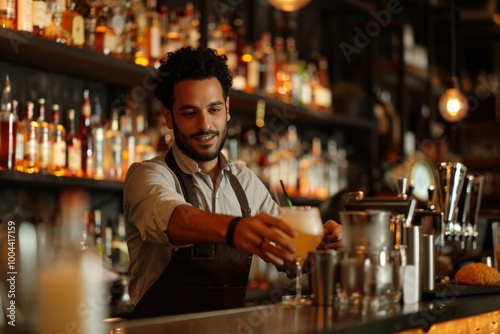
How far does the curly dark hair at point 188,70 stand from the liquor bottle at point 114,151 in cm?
85

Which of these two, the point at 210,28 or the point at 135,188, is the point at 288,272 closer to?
the point at 135,188

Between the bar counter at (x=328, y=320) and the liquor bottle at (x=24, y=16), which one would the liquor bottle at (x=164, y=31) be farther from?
the bar counter at (x=328, y=320)

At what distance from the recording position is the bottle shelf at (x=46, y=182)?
2.85 metres

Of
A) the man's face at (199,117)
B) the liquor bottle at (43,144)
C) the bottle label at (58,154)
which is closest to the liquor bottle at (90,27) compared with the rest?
the liquor bottle at (43,144)

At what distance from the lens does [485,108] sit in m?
8.00

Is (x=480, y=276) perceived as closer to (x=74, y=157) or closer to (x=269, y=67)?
(x=74, y=157)

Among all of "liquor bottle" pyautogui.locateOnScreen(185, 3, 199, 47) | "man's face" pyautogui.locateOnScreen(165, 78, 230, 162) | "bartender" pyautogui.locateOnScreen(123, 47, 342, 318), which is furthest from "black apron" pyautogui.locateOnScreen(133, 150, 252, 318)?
"liquor bottle" pyautogui.locateOnScreen(185, 3, 199, 47)

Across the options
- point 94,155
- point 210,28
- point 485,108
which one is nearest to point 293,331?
point 94,155

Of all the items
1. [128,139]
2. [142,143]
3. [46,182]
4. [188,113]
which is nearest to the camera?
[188,113]

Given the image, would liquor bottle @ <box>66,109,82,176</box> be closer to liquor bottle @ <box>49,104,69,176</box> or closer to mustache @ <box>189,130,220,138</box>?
liquor bottle @ <box>49,104,69,176</box>

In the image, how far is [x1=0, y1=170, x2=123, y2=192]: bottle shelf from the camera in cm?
285

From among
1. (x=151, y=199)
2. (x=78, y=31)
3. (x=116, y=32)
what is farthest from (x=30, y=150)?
(x=151, y=199)

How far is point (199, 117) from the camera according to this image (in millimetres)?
2514

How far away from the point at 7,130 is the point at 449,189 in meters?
1.52
